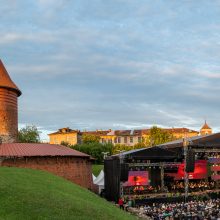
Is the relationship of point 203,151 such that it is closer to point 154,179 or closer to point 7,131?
point 154,179

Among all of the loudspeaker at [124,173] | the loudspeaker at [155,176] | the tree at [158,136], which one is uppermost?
the tree at [158,136]

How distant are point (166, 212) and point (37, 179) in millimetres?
8063

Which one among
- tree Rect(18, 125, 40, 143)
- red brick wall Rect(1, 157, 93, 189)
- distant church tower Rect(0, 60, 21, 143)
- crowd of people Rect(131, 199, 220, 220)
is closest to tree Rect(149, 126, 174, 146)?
tree Rect(18, 125, 40, 143)

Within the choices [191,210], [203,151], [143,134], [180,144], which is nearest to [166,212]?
[191,210]

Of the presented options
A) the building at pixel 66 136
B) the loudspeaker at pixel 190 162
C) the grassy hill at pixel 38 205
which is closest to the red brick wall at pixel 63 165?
the loudspeaker at pixel 190 162

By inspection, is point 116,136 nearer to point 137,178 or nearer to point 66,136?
point 66,136

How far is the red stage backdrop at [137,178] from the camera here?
1524 inches

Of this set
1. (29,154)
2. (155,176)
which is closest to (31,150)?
(29,154)

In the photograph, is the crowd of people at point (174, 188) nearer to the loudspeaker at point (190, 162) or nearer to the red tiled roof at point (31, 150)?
the loudspeaker at point (190, 162)

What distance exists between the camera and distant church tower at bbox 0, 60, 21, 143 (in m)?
38.4

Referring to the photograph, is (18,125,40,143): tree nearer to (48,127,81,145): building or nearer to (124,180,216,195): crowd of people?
(124,180,216,195): crowd of people

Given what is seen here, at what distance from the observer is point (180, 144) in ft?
142

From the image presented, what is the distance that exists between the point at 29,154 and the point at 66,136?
96.1 meters

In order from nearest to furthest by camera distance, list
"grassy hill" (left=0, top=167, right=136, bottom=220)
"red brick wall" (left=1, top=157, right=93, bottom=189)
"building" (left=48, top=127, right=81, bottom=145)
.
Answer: "grassy hill" (left=0, top=167, right=136, bottom=220), "red brick wall" (left=1, top=157, right=93, bottom=189), "building" (left=48, top=127, right=81, bottom=145)
